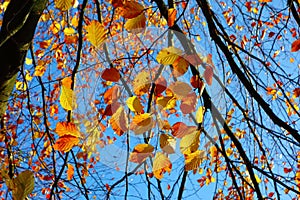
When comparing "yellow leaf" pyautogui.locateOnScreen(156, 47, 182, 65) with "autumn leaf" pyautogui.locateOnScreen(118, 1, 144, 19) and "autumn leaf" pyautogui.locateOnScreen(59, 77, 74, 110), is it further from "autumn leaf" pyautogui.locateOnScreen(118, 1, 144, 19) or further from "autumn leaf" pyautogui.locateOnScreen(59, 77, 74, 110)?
"autumn leaf" pyautogui.locateOnScreen(59, 77, 74, 110)

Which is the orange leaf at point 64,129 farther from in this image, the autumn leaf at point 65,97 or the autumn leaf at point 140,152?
the autumn leaf at point 140,152

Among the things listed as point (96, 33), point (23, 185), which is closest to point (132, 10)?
point (96, 33)

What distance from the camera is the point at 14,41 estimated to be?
219 cm

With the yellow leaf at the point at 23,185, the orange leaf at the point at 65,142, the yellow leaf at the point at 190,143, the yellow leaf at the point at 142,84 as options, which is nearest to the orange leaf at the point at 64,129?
the orange leaf at the point at 65,142

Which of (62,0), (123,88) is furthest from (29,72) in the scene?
(62,0)

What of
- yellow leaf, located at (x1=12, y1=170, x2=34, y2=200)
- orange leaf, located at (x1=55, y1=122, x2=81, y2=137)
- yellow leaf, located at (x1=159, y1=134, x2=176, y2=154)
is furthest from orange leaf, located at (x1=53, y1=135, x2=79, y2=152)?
yellow leaf, located at (x1=159, y1=134, x2=176, y2=154)

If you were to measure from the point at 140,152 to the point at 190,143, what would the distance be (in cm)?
35

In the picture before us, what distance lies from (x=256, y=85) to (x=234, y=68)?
54 cm

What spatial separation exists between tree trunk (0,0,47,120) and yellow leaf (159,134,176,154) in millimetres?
1117

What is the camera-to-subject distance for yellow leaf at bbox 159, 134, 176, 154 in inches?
79.7

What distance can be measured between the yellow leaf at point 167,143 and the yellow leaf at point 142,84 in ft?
1.09

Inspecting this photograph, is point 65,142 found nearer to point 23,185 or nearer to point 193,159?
point 23,185

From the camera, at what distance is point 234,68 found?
88.4 inches

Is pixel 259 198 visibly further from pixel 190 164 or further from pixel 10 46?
pixel 10 46
